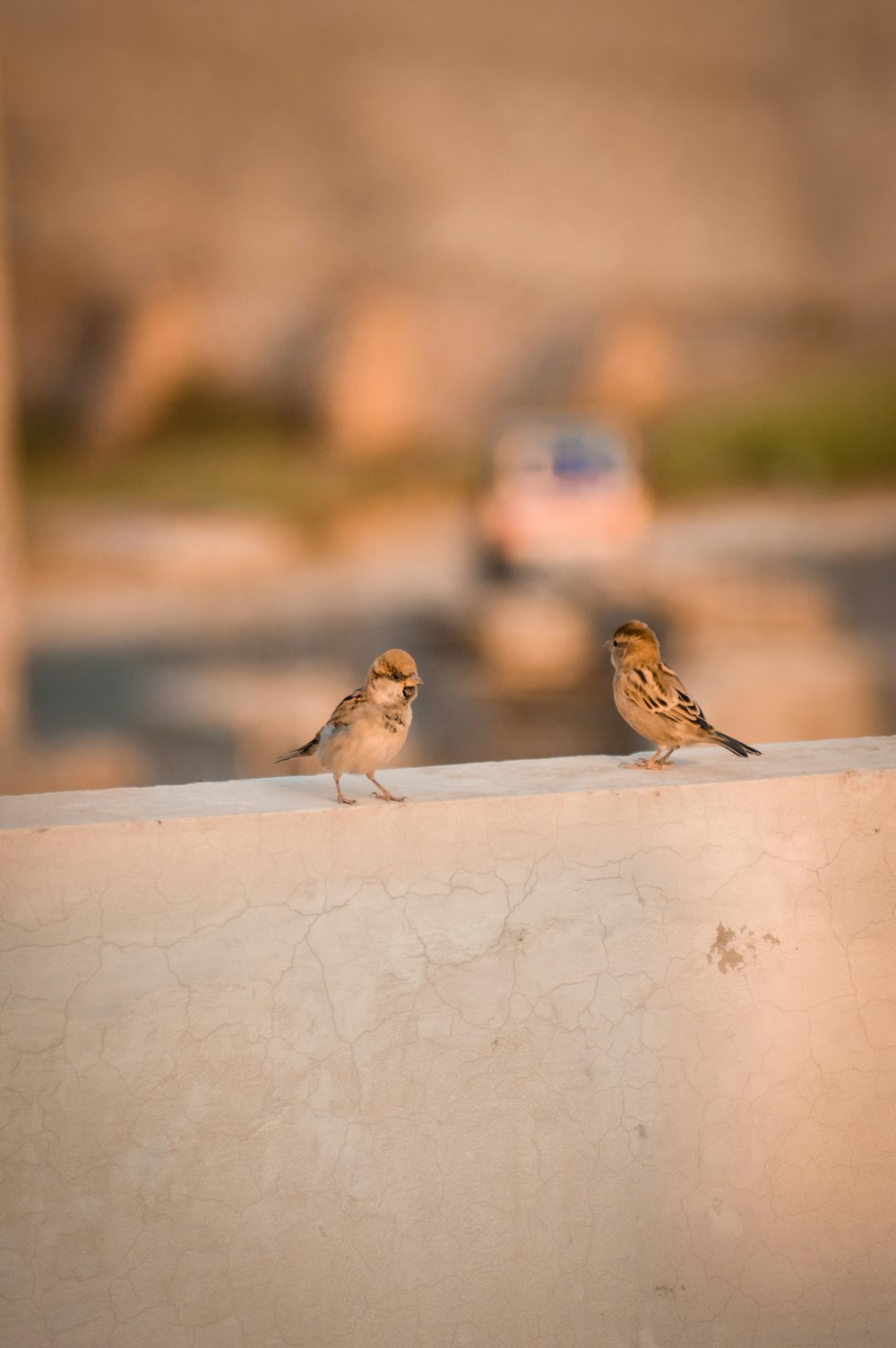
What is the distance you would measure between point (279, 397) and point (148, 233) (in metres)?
0.89

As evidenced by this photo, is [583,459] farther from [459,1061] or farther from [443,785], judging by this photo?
[459,1061]

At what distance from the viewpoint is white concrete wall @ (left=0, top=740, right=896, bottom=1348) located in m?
1.92

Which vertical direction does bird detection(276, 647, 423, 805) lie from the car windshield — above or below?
below

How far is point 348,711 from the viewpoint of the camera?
7.06ft

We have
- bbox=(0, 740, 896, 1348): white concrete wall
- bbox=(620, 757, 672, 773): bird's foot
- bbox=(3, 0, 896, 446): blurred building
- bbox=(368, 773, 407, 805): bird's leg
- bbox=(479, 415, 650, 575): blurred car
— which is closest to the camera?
bbox=(0, 740, 896, 1348): white concrete wall

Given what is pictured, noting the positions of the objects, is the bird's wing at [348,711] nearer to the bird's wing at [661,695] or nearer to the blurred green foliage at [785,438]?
the bird's wing at [661,695]

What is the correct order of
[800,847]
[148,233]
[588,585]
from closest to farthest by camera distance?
[800,847] → [148,233] → [588,585]

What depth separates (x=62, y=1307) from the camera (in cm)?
192

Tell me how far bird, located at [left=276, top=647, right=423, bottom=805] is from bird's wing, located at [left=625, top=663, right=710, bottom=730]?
415mm

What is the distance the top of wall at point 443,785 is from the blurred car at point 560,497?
3969 millimetres

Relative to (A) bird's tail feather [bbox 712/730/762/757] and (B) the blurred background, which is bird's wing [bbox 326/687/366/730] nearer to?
(A) bird's tail feather [bbox 712/730/762/757]

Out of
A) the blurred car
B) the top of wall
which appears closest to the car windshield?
the blurred car

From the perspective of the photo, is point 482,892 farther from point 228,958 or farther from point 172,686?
point 172,686

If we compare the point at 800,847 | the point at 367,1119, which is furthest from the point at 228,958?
the point at 800,847
